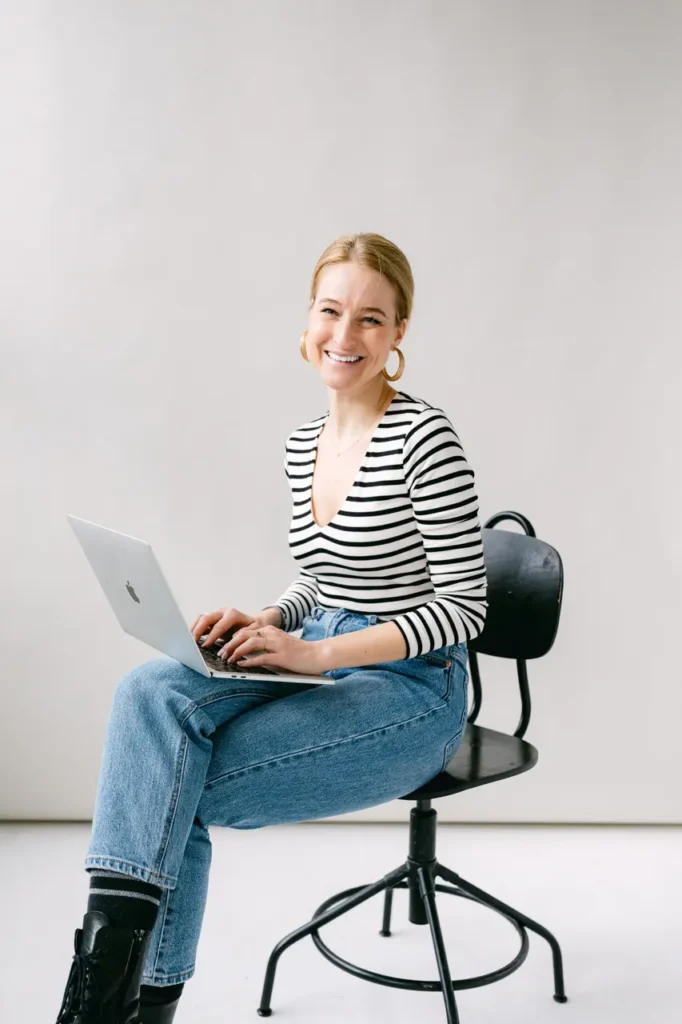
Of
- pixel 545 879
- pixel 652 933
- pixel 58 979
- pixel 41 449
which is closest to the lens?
pixel 58 979

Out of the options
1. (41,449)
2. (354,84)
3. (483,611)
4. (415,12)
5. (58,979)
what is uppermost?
(415,12)

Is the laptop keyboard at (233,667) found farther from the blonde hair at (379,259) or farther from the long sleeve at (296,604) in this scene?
the blonde hair at (379,259)

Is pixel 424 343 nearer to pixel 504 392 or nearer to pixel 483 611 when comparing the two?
pixel 504 392

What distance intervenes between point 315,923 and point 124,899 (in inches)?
21.7

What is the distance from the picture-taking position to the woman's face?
61.3 inches

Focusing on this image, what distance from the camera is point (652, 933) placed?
6.53 ft

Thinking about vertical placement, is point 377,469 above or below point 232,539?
above

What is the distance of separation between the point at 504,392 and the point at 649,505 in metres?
0.47

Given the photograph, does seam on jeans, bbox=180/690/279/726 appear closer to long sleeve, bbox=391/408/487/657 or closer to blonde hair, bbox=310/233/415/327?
long sleeve, bbox=391/408/487/657

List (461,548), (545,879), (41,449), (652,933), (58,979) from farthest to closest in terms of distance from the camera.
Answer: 1. (41,449)
2. (545,879)
3. (652,933)
4. (58,979)
5. (461,548)

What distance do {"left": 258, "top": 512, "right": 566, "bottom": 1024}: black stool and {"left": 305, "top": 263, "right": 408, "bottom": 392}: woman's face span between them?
1.37 feet

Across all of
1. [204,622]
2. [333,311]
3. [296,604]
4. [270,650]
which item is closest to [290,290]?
[333,311]

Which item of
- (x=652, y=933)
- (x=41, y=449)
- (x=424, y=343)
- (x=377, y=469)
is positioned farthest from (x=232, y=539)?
(x=652, y=933)

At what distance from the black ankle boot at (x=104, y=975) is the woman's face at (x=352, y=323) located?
2.87ft
